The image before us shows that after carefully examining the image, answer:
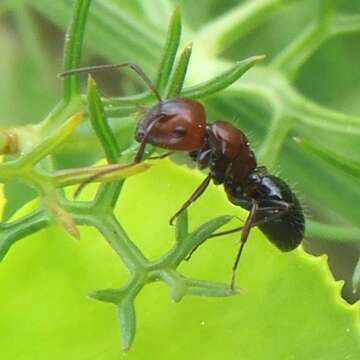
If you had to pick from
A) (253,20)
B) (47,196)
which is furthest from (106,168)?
(253,20)

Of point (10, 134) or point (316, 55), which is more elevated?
point (10, 134)

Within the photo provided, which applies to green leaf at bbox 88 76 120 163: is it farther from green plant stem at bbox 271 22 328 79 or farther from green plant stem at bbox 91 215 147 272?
green plant stem at bbox 271 22 328 79

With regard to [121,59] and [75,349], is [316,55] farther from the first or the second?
[75,349]

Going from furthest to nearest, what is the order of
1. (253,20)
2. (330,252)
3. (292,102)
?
(330,252) → (253,20) → (292,102)

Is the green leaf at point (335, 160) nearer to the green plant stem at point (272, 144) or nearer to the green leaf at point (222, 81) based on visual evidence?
the green leaf at point (222, 81)

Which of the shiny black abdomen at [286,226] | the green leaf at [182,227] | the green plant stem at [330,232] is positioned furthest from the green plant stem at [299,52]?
the green leaf at [182,227]

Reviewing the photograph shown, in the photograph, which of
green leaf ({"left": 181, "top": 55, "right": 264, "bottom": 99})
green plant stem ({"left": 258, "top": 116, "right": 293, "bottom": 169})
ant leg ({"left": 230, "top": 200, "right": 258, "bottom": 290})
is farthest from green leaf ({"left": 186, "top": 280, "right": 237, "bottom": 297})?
green plant stem ({"left": 258, "top": 116, "right": 293, "bottom": 169})

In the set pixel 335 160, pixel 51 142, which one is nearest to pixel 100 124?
pixel 51 142
